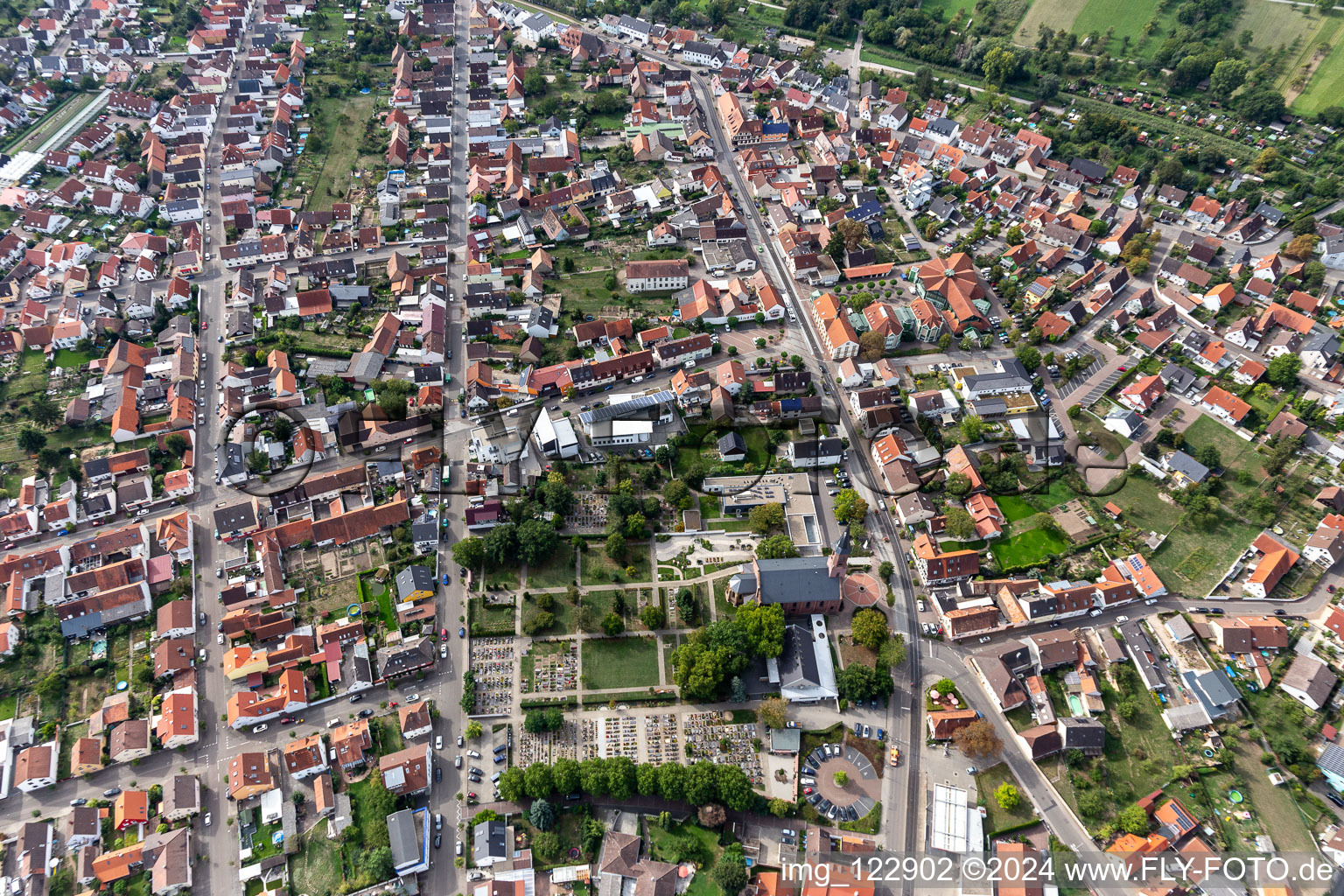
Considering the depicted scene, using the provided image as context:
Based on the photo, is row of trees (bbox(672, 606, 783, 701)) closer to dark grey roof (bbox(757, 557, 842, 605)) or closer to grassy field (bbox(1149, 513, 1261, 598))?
dark grey roof (bbox(757, 557, 842, 605))

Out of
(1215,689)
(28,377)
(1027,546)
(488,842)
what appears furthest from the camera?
(28,377)

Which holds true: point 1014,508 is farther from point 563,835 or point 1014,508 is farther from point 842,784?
point 563,835

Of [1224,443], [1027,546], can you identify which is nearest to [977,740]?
[1027,546]

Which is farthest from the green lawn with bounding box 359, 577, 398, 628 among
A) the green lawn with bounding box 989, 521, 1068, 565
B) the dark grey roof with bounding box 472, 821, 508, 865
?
the green lawn with bounding box 989, 521, 1068, 565

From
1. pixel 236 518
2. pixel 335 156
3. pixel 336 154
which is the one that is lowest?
pixel 236 518

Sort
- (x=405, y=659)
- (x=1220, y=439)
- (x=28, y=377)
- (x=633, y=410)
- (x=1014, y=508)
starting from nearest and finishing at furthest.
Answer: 1. (x=405, y=659)
2. (x=1014, y=508)
3. (x=633, y=410)
4. (x=1220, y=439)
5. (x=28, y=377)

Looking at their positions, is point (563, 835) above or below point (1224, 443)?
below

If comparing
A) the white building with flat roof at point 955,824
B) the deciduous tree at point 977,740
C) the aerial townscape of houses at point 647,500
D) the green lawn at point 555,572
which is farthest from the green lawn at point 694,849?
the green lawn at point 555,572

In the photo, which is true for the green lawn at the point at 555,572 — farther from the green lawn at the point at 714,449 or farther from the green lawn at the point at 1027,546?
the green lawn at the point at 1027,546
